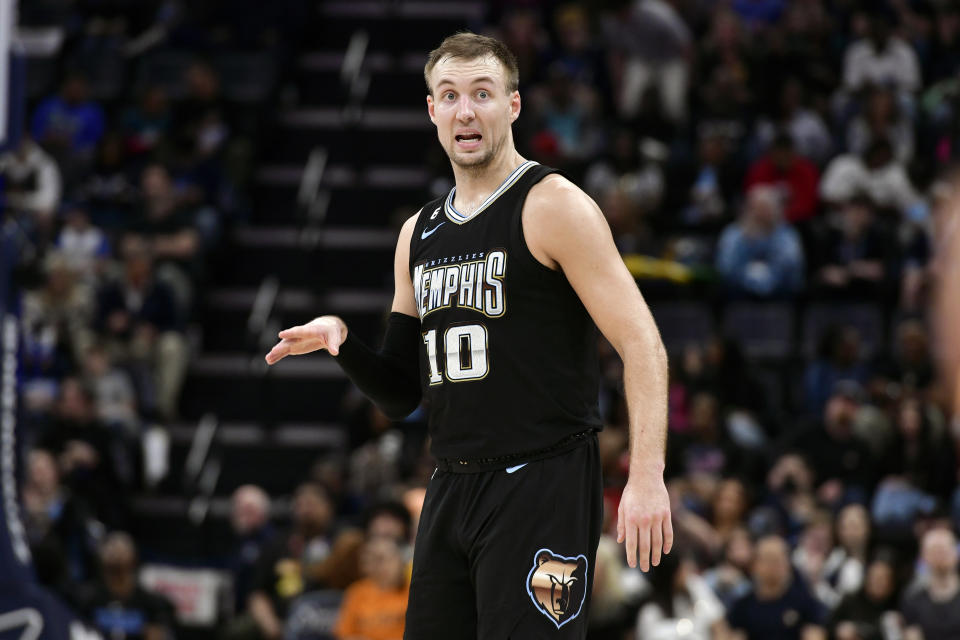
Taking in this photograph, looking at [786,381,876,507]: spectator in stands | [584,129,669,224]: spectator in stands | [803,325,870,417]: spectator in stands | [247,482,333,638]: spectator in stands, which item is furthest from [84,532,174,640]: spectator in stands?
[584,129,669,224]: spectator in stands

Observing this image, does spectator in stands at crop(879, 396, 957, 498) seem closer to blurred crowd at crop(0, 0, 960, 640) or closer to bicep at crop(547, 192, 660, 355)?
blurred crowd at crop(0, 0, 960, 640)

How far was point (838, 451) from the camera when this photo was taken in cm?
1139

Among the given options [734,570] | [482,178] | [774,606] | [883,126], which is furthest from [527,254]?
[883,126]

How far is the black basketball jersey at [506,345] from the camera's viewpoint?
13.3ft

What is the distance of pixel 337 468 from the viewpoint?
12.2m

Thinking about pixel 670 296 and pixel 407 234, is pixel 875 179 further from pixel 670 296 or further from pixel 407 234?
pixel 407 234

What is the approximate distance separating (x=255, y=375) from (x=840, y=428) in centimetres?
585

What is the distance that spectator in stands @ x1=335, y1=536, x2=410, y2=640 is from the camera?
9.26 metres

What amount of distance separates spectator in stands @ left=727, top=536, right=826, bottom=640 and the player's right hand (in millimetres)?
5858

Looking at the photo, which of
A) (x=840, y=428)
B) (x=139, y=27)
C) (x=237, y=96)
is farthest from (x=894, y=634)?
(x=139, y=27)

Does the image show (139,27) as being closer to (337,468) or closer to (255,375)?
(255,375)

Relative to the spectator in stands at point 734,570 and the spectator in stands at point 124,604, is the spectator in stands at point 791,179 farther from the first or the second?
the spectator in stands at point 124,604

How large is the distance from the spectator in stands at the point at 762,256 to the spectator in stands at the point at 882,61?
7.94 feet

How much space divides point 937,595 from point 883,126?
5886 millimetres
